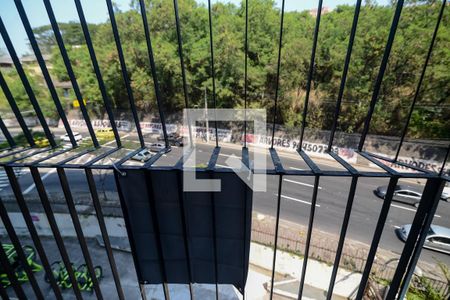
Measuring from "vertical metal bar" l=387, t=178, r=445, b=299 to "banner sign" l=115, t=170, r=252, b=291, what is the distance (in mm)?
1044

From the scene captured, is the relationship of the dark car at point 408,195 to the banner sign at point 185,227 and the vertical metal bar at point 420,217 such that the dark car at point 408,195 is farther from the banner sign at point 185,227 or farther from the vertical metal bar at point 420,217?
the banner sign at point 185,227

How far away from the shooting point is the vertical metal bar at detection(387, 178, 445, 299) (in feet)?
4.54

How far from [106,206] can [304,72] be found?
12570mm

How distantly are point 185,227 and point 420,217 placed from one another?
5.10 feet

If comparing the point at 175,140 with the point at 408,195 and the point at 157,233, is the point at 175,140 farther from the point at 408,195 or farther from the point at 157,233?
the point at 157,233

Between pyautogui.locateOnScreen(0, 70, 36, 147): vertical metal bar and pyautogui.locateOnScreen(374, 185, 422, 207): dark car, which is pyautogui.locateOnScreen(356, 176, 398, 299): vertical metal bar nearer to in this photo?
pyautogui.locateOnScreen(0, 70, 36, 147): vertical metal bar

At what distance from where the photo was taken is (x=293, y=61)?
13906 millimetres

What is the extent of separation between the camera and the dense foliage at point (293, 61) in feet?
39.7

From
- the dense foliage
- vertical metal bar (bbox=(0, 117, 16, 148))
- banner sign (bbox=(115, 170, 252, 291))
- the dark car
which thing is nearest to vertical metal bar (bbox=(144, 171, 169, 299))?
banner sign (bbox=(115, 170, 252, 291))

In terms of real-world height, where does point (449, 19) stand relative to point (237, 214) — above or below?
above

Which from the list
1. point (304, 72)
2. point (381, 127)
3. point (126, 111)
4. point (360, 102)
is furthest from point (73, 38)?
point (381, 127)

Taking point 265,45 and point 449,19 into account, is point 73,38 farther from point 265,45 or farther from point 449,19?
point 449,19

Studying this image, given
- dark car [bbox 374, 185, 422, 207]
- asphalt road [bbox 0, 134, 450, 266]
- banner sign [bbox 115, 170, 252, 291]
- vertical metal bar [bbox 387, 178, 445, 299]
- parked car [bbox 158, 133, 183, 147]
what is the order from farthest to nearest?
1. parked car [bbox 158, 133, 183, 147]
2. dark car [bbox 374, 185, 422, 207]
3. asphalt road [bbox 0, 134, 450, 266]
4. banner sign [bbox 115, 170, 252, 291]
5. vertical metal bar [bbox 387, 178, 445, 299]

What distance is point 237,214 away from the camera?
1662 millimetres
